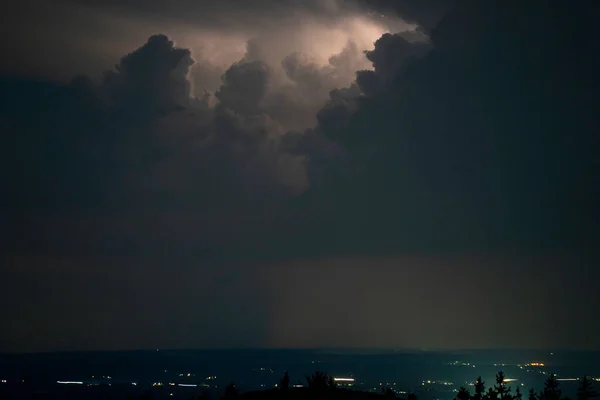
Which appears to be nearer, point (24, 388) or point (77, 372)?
point (24, 388)

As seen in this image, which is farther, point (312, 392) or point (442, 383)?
point (442, 383)

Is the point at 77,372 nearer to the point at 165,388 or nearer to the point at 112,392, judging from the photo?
the point at 165,388

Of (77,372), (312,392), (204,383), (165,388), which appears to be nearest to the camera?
(312,392)

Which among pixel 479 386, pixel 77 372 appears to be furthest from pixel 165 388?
pixel 479 386

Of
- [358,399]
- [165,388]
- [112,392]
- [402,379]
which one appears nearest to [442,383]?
[402,379]

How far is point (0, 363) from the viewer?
196875mm

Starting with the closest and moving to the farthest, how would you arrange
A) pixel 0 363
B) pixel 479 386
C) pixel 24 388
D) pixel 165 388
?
pixel 479 386 < pixel 24 388 < pixel 165 388 < pixel 0 363

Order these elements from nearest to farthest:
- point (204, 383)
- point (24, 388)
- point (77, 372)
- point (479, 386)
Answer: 1. point (479, 386)
2. point (24, 388)
3. point (204, 383)
4. point (77, 372)

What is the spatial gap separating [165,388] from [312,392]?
339 feet

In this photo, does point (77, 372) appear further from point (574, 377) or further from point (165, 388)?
point (574, 377)

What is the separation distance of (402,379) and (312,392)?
14351 centimetres

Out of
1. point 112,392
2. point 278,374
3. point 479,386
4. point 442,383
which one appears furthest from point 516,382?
point 479,386

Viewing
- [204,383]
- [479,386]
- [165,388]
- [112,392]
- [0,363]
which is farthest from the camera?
[0,363]

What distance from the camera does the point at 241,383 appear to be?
171 metres
